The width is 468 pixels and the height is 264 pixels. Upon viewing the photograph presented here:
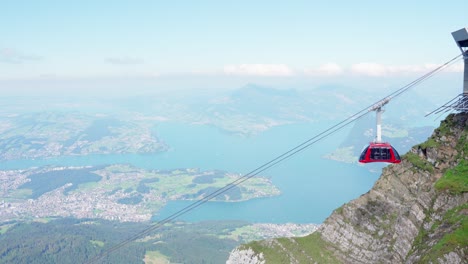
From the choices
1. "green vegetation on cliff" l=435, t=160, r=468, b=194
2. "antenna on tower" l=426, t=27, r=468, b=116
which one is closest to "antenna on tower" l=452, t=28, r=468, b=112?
"antenna on tower" l=426, t=27, r=468, b=116

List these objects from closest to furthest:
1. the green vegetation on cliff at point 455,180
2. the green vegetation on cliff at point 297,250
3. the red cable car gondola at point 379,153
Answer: the green vegetation on cliff at point 455,180
the red cable car gondola at point 379,153
the green vegetation on cliff at point 297,250

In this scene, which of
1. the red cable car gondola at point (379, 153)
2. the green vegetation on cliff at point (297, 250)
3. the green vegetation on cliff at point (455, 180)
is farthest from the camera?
the green vegetation on cliff at point (297, 250)

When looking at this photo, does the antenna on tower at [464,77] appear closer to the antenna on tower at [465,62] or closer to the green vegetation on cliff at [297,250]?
the antenna on tower at [465,62]

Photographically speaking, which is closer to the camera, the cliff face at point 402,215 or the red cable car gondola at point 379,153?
the cliff face at point 402,215

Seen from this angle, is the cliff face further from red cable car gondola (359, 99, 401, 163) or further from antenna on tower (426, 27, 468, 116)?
red cable car gondola (359, 99, 401, 163)

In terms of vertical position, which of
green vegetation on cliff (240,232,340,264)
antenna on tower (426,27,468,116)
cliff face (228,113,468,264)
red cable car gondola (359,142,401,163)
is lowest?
green vegetation on cliff (240,232,340,264)

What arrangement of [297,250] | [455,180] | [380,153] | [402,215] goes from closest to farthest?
[455,180]
[380,153]
[402,215]
[297,250]

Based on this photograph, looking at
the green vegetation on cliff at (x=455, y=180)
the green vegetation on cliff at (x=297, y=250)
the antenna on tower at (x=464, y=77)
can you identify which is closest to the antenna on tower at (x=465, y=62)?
the antenna on tower at (x=464, y=77)

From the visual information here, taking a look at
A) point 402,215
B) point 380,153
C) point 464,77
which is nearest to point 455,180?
point 402,215

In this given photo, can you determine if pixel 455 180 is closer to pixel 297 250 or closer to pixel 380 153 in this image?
pixel 380 153
